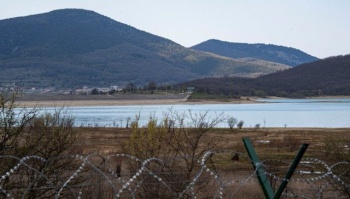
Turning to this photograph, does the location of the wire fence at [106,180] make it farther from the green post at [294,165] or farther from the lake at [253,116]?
the lake at [253,116]

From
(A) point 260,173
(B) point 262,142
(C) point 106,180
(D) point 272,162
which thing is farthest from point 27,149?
(B) point 262,142

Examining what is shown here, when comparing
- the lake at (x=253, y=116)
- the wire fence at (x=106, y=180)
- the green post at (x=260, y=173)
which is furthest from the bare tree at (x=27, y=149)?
the lake at (x=253, y=116)

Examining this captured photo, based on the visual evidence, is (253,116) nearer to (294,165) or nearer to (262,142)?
(262,142)

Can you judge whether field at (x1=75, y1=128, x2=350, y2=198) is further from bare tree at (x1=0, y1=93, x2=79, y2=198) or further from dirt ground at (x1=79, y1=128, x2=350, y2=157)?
bare tree at (x1=0, y1=93, x2=79, y2=198)

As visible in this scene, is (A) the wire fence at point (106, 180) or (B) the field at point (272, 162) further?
(B) the field at point (272, 162)

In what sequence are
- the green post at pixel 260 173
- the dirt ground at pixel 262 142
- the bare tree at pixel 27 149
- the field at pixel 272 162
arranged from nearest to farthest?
the green post at pixel 260 173 → the field at pixel 272 162 → the bare tree at pixel 27 149 → the dirt ground at pixel 262 142

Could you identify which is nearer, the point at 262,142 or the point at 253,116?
the point at 262,142

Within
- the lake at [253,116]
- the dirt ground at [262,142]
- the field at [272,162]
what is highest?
the field at [272,162]

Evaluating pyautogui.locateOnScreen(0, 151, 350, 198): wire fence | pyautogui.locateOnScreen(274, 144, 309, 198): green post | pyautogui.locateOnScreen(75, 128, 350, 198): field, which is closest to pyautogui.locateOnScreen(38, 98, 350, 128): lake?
pyautogui.locateOnScreen(75, 128, 350, 198): field

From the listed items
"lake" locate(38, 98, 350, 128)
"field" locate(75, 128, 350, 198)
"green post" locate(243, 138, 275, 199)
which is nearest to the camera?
"green post" locate(243, 138, 275, 199)

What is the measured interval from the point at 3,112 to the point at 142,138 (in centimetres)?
635

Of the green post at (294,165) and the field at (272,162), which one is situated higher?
the green post at (294,165)

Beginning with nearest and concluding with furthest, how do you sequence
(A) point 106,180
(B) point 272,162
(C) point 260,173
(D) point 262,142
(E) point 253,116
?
(C) point 260,173 < (A) point 106,180 < (B) point 272,162 < (D) point 262,142 < (E) point 253,116

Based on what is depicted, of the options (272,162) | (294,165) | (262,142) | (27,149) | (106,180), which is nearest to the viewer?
(294,165)
